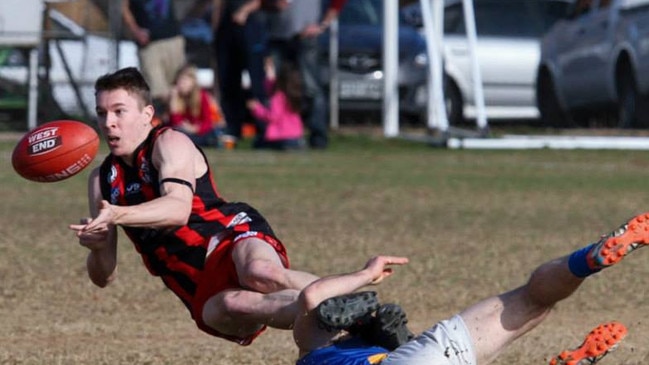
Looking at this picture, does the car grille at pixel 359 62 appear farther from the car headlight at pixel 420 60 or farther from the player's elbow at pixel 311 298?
the player's elbow at pixel 311 298

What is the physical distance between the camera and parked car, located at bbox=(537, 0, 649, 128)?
18938mm

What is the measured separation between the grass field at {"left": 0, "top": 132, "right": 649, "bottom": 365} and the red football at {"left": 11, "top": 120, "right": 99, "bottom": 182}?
0.88 meters

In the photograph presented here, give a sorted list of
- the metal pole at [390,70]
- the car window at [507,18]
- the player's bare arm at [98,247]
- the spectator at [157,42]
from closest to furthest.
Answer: the player's bare arm at [98,247]
the spectator at [157,42]
the metal pole at [390,70]
the car window at [507,18]

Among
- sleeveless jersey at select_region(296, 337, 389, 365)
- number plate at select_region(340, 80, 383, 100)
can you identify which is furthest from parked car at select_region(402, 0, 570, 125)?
sleeveless jersey at select_region(296, 337, 389, 365)

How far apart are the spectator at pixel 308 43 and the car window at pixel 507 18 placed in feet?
15.1

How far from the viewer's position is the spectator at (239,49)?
17859 mm

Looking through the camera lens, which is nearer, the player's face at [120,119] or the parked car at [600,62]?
the player's face at [120,119]

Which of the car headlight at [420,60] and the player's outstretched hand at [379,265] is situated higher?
the player's outstretched hand at [379,265]

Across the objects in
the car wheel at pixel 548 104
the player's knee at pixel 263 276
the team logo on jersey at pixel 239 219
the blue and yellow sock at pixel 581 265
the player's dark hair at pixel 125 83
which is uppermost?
the player's dark hair at pixel 125 83

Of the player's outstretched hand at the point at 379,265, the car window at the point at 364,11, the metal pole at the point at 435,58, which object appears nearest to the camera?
the player's outstretched hand at the point at 379,265

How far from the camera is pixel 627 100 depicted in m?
19.9

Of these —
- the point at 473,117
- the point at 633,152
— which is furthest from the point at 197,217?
the point at 473,117

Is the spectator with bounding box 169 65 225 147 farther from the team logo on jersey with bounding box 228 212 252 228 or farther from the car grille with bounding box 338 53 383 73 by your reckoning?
the team logo on jersey with bounding box 228 212 252 228

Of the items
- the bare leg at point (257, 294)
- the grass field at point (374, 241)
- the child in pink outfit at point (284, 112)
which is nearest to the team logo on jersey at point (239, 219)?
the bare leg at point (257, 294)
